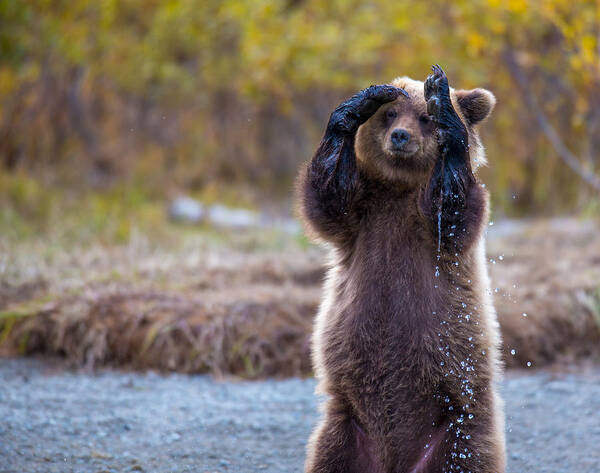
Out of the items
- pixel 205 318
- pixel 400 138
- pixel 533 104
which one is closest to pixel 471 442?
pixel 400 138

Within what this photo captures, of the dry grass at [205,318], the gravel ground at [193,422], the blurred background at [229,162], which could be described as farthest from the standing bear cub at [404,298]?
the blurred background at [229,162]

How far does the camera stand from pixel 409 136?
3.21m

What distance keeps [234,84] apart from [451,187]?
11111 mm

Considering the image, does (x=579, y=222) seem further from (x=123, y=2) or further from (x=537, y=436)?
(x=123, y=2)

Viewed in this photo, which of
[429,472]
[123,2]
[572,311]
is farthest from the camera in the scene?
[123,2]

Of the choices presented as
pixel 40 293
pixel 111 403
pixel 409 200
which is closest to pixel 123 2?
pixel 40 293

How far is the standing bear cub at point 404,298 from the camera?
3.09m

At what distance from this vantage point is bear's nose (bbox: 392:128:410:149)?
3193 mm

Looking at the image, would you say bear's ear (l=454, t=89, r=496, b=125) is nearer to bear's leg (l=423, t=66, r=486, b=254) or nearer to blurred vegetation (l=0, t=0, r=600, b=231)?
bear's leg (l=423, t=66, r=486, b=254)

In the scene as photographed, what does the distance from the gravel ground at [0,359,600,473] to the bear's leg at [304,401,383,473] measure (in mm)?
630

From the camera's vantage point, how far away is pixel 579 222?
27.4 ft

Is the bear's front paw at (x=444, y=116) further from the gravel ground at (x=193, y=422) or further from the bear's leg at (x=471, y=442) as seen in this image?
the gravel ground at (x=193, y=422)

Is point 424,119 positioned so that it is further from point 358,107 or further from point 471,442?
point 471,442

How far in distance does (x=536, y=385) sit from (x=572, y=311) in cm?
82
